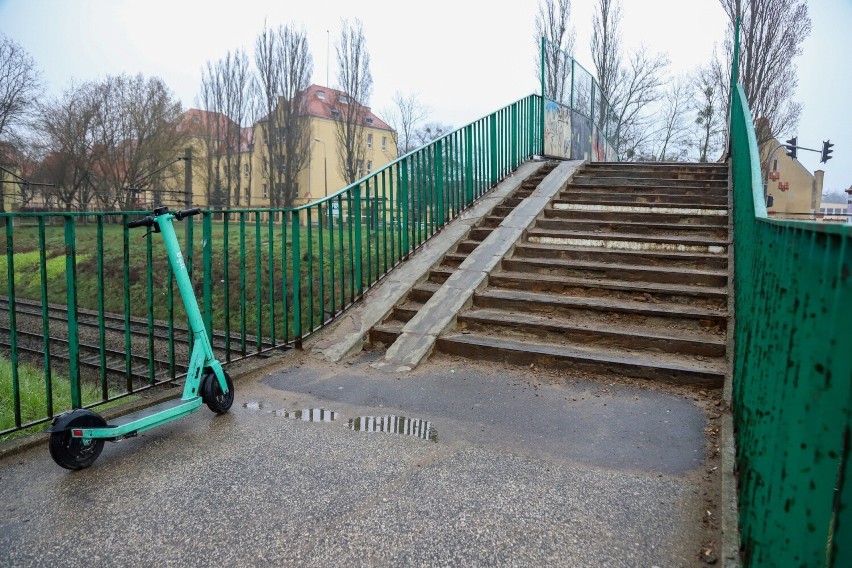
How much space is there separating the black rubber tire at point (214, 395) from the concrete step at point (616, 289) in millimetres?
3308

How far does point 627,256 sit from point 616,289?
79cm

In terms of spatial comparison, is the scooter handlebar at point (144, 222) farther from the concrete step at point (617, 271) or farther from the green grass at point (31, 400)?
the concrete step at point (617, 271)

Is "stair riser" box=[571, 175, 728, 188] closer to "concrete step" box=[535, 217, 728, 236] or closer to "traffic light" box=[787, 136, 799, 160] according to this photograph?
"concrete step" box=[535, 217, 728, 236]

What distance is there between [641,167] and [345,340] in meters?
6.86

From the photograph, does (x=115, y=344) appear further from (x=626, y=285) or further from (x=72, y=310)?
(x=626, y=285)

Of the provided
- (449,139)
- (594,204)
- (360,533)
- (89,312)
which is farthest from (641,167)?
(89,312)

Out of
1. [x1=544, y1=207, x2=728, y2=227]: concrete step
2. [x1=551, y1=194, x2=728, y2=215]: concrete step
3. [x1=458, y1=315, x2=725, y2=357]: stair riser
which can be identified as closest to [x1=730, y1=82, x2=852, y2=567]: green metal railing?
[x1=458, y1=315, x2=725, y2=357]: stair riser

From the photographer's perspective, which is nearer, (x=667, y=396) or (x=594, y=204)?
(x=667, y=396)

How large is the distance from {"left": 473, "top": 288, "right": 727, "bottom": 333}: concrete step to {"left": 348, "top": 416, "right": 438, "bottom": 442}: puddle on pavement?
2.32 m

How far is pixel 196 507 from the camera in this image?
2709 millimetres

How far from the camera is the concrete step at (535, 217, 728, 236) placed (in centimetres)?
692

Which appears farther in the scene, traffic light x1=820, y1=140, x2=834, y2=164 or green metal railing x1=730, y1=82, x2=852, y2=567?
traffic light x1=820, y1=140, x2=834, y2=164

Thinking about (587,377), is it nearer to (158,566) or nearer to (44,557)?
(158,566)

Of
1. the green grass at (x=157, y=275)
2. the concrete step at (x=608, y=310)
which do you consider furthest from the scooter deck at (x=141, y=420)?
the green grass at (x=157, y=275)
